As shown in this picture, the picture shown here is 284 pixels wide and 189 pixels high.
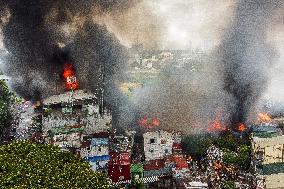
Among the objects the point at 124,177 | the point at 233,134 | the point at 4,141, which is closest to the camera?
the point at 124,177

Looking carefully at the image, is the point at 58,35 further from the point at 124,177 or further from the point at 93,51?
the point at 124,177

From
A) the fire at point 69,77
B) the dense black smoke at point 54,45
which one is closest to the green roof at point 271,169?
the dense black smoke at point 54,45

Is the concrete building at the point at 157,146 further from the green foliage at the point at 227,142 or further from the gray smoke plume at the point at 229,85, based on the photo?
the green foliage at the point at 227,142

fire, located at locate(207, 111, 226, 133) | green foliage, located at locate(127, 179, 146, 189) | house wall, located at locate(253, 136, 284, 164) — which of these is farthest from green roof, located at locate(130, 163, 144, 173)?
fire, located at locate(207, 111, 226, 133)

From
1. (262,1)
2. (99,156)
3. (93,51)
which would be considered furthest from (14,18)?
(262,1)

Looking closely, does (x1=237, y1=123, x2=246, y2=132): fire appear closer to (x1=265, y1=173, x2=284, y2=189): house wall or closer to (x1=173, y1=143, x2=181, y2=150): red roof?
(x1=173, y1=143, x2=181, y2=150): red roof

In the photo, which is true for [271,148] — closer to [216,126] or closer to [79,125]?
[216,126]

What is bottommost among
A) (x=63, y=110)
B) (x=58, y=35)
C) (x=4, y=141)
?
(x=4, y=141)
